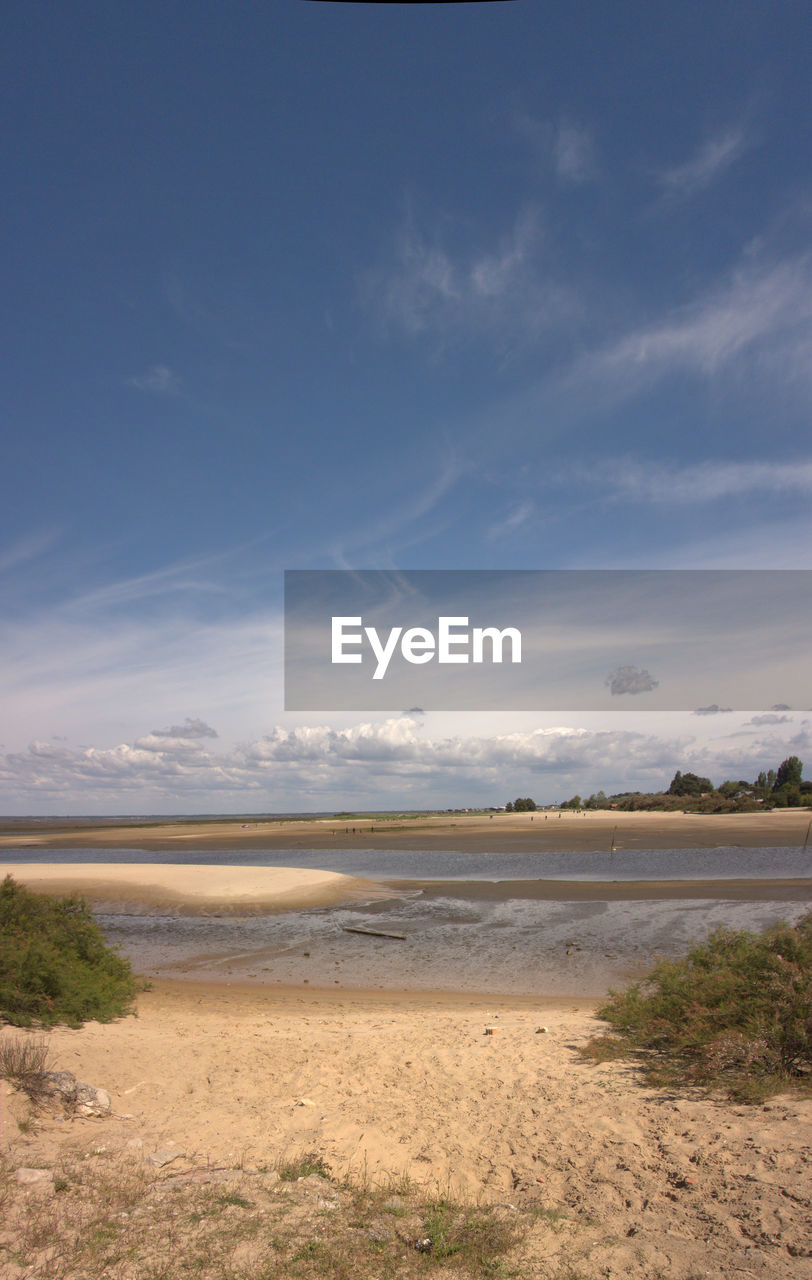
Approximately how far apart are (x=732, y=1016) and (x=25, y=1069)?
27.3 ft

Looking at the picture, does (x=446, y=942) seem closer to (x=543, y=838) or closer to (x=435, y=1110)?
(x=435, y=1110)

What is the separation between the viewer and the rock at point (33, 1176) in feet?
18.2

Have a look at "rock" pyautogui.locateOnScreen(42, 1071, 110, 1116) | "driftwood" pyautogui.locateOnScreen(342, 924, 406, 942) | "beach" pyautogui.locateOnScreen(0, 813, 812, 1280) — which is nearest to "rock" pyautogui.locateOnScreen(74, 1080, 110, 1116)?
"rock" pyautogui.locateOnScreen(42, 1071, 110, 1116)

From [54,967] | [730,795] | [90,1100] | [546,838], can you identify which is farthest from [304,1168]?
[730,795]

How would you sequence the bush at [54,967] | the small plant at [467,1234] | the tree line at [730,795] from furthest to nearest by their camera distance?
the tree line at [730,795] < the bush at [54,967] < the small plant at [467,1234]

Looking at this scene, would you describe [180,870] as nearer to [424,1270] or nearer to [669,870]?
[669,870]

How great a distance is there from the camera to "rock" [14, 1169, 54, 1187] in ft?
18.2

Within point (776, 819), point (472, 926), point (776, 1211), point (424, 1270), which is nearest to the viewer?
point (424, 1270)

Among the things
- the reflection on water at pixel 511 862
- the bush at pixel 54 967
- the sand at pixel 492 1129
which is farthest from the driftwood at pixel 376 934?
the reflection on water at pixel 511 862

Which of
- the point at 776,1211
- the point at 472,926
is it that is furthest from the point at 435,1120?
the point at 472,926

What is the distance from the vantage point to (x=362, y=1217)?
541cm

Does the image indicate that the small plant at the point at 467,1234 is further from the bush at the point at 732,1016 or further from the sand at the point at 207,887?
the sand at the point at 207,887

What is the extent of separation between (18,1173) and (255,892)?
2548 cm

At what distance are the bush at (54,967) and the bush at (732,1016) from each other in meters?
8.48
